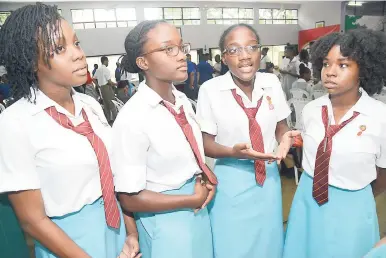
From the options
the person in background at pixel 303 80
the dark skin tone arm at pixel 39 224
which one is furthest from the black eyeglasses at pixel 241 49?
the person in background at pixel 303 80

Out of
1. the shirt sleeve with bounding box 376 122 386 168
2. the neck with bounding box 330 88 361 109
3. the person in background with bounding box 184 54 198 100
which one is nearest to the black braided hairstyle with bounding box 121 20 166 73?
the neck with bounding box 330 88 361 109

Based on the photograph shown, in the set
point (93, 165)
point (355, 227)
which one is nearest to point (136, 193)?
point (93, 165)

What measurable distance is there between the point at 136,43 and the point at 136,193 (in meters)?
0.59

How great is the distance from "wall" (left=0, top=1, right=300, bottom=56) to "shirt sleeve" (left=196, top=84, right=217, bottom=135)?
12607 millimetres

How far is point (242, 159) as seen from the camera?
1650mm

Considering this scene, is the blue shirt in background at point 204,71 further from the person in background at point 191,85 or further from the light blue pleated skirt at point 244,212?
the light blue pleated skirt at point 244,212

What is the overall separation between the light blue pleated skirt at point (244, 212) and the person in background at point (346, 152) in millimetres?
172

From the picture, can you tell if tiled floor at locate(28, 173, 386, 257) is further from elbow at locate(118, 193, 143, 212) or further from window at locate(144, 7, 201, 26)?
window at locate(144, 7, 201, 26)

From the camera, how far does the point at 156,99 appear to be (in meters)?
1.23

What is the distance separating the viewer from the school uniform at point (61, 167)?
0.97 metres

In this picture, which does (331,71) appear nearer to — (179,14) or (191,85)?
(191,85)

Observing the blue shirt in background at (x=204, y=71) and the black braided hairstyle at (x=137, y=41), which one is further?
the blue shirt in background at (x=204, y=71)

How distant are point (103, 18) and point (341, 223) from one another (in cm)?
1499

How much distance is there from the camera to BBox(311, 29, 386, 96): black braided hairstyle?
154 centimetres
